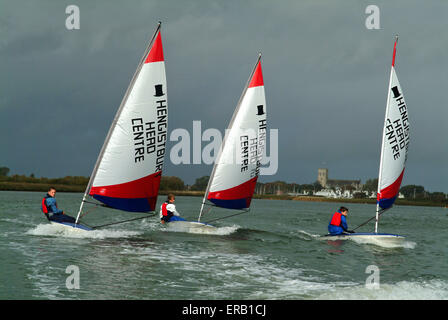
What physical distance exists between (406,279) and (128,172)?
38.0 ft

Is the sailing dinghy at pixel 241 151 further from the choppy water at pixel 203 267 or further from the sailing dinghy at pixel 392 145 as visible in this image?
the sailing dinghy at pixel 392 145

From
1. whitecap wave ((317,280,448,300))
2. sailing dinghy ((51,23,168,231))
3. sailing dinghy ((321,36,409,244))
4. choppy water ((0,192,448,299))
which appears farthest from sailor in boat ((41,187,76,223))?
sailing dinghy ((321,36,409,244))

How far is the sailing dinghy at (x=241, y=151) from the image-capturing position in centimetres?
2498

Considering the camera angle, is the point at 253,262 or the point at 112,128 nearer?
the point at 253,262

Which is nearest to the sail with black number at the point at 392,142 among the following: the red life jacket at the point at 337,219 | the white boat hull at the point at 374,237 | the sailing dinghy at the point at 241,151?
the white boat hull at the point at 374,237

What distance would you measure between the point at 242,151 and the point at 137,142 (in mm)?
7871

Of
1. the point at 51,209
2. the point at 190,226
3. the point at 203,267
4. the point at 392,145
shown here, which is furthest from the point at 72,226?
the point at 392,145

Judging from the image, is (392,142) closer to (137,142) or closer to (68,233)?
(137,142)

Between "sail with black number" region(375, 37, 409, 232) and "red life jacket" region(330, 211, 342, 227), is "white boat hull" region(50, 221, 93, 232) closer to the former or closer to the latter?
"red life jacket" region(330, 211, 342, 227)

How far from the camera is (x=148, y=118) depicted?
63.8 feet

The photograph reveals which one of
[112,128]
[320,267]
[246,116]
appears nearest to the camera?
[320,267]

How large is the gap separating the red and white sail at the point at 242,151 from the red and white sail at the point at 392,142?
23.8ft
